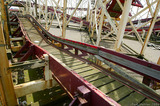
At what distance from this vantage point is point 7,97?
2545 millimetres

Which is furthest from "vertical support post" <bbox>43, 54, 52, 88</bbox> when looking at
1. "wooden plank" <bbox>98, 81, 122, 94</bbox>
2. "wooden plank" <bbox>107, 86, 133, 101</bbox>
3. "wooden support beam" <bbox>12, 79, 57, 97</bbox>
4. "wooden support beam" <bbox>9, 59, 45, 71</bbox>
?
"wooden plank" <bbox>107, 86, 133, 101</bbox>

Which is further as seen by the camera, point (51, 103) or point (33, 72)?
point (33, 72)

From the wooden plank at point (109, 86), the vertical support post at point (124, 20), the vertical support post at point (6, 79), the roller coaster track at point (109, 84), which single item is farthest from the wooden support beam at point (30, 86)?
the vertical support post at point (124, 20)

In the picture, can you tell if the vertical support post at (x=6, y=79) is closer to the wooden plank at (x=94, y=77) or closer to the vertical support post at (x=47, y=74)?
the vertical support post at (x=47, y=74)

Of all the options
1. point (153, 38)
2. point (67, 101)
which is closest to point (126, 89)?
point (67, 101)

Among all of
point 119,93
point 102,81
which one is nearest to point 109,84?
point 102,81

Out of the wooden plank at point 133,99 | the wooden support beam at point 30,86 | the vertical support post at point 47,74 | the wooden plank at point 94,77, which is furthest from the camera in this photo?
the vertical support post at point 47,74

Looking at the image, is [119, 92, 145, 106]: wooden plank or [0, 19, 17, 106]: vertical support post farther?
[0, 19, 17, 106]: vertical support post

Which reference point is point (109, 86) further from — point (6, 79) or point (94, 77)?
point (6, 79)

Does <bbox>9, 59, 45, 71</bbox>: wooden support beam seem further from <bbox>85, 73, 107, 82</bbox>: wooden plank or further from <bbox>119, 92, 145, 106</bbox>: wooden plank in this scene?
<bbox>119, 92, 145, 106</bbox>: wooden plank

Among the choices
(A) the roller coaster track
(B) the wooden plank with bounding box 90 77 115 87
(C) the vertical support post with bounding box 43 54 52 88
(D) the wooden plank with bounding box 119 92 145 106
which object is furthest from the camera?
(C) the vertical support post with bounding box 43 54 52 88

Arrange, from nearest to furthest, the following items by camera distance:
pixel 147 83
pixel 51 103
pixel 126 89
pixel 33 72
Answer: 1. pixel 147 83
2. pixel 126 89
3. pixel 51 103
4. pixel 33 72

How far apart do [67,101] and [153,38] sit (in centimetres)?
1024

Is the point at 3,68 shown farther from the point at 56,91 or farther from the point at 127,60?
the point at 127,60
